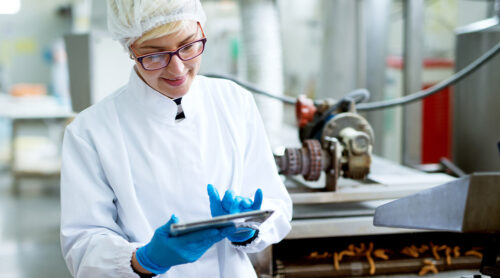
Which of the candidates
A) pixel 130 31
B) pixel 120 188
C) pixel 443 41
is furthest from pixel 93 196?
pixel 443 41

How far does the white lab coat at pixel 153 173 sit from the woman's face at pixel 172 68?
4cm

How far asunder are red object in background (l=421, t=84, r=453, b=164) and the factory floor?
292 cm

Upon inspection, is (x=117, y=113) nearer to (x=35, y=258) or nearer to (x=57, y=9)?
(x=35, y=258)

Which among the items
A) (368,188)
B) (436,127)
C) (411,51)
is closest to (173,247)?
(368,188)

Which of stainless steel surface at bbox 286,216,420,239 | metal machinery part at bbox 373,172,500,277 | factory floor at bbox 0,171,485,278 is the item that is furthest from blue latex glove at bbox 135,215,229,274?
factory floor at bbox 0,171,485,278

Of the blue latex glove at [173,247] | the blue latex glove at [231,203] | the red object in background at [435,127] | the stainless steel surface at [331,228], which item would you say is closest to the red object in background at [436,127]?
the red object in background at [435,127]

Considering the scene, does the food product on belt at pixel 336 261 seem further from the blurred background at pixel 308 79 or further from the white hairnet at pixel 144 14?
the white hairnet at pixel 144 14

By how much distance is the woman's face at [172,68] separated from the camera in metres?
1.07

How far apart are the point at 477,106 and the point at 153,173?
5.20 feet

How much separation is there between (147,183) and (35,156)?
4.66 metres

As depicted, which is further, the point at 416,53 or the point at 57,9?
the point at 57,9

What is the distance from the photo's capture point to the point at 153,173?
1135 millimetres

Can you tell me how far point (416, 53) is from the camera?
3.10 meters

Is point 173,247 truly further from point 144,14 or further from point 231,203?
point 144,14
